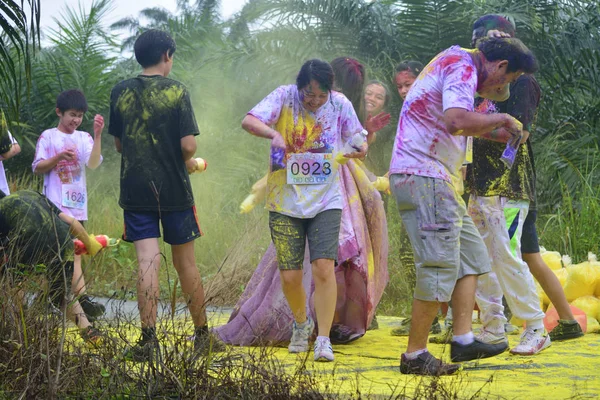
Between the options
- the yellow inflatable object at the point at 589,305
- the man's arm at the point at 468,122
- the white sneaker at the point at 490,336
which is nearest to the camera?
the man's arm at the point at 468,122

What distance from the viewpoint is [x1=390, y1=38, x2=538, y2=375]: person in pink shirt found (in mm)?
4223

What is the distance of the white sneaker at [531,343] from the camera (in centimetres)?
502

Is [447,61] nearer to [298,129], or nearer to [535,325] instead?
[298,129]

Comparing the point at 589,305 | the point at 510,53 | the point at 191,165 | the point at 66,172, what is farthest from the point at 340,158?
the point at 66,172

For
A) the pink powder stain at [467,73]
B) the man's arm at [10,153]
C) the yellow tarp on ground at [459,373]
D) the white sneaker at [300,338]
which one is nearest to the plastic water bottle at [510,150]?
the pink powder stain at [467,73]

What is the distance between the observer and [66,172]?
685 cm

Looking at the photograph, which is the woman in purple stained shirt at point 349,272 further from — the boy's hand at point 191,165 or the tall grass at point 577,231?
the tall grass at point 577,231

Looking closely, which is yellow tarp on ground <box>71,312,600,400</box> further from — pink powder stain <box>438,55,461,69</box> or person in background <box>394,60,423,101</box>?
person in background <box>394,60,423,101</box>

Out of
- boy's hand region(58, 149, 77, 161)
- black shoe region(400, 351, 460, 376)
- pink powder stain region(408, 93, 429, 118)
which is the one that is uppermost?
pink powder stain region(408, 93, 429, 118)

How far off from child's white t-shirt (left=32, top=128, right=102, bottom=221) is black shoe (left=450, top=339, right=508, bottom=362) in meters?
3.45

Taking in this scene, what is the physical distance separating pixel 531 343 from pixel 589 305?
143cm

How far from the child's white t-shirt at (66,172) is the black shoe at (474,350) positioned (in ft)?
11.3

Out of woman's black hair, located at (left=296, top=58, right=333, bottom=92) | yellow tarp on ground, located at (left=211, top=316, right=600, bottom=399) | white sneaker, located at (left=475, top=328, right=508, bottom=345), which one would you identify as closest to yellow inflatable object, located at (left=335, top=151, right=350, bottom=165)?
woman's black hair, located at (left=296, top=58, right=333, bottom=92)

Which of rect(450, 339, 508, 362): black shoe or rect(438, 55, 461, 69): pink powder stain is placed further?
rect(450, 339, 508, 362): black shoe
